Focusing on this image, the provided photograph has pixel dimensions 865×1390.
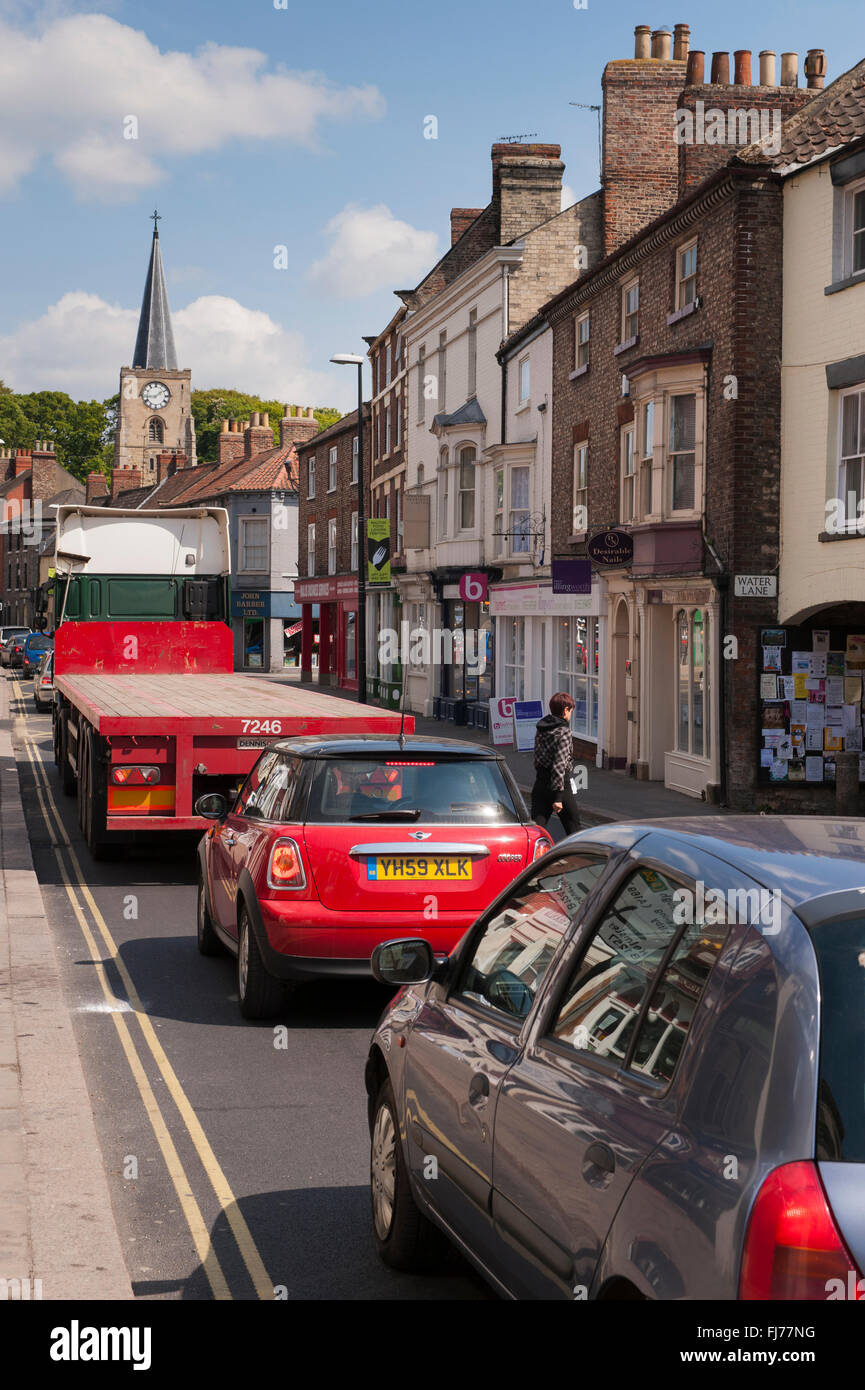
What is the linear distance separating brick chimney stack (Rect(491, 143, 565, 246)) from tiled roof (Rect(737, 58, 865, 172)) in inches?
639

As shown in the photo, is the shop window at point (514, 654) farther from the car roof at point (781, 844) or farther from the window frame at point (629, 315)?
the car roof at point (781, 844)

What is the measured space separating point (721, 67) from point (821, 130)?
5.25 metres

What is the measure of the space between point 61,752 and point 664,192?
19.2 m

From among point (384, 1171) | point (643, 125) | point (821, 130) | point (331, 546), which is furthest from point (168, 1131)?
point (331, 546)

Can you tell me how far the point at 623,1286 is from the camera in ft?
9.91

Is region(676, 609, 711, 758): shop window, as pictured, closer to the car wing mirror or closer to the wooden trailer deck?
the wooden trailer deck

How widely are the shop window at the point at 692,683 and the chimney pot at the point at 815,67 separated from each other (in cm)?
927

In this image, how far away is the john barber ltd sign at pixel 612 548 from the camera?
24.0 metres

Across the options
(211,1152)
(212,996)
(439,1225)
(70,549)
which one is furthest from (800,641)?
(439,1225)

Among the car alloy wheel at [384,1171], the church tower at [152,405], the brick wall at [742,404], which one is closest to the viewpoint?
the car alloy wheel at [384,1171]

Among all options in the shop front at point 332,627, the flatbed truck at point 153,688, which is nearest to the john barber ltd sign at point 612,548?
the flatbed truck at point 153,688

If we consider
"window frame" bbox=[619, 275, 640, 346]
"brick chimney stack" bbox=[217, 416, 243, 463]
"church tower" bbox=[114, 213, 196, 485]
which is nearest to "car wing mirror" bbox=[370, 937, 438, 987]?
"window frame" bbox=[619, 275, 640, 346]

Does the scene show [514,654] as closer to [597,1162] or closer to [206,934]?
[206,934]
